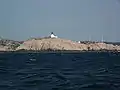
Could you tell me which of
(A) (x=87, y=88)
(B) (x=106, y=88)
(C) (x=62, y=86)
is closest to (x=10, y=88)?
(C) (x=62, y=86)

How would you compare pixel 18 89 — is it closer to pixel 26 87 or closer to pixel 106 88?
pixel 26 87

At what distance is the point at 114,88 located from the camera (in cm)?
2580

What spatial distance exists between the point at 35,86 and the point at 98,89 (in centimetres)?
597

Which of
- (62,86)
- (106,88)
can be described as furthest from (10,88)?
(106,88)

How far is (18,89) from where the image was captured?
25625 millimetres

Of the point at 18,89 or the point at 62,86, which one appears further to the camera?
the point at 62,86

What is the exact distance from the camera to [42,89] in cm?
2570

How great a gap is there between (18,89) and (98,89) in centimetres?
699

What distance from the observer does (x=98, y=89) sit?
25.7m

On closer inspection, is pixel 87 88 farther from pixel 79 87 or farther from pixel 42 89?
pixel 42 89

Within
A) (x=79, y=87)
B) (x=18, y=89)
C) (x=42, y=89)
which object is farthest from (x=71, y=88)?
(x=18, y=89)

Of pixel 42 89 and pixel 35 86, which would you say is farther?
pixel 35 86

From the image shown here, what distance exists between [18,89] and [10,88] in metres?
1.03

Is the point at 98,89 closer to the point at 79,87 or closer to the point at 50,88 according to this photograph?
the point at 79,87
